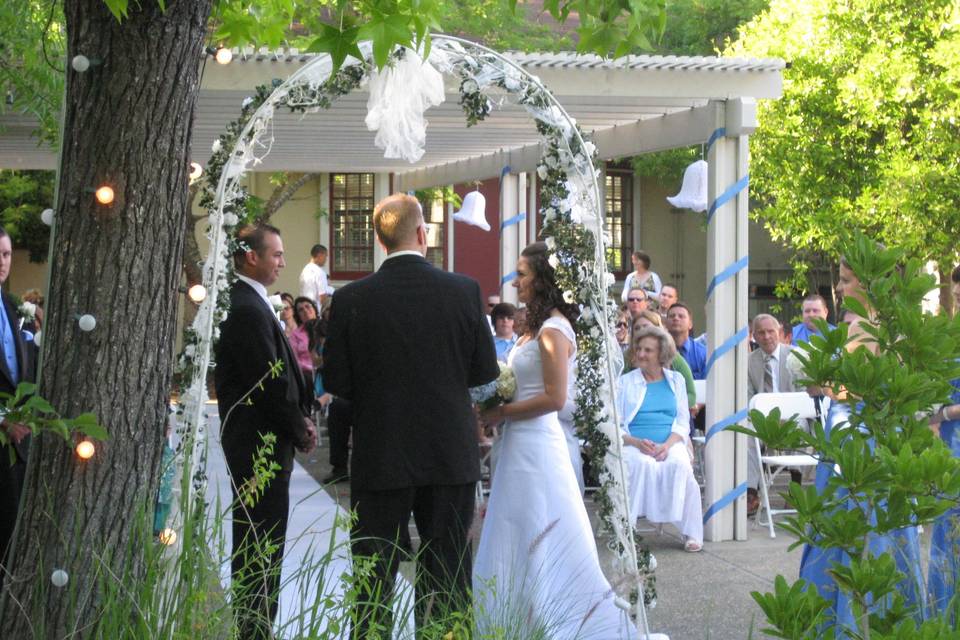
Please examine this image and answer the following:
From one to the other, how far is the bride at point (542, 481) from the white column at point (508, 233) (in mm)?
8776

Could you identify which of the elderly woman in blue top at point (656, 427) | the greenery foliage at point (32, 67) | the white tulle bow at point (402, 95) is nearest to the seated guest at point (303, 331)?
the elderly woman in blue top at point (656, 427)

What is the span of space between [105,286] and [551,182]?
3.21 metres

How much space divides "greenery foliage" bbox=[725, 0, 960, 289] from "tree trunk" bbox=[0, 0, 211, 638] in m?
15.3

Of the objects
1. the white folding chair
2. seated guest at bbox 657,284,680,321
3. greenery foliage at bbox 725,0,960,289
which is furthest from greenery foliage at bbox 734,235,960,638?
greenery foliage at bbox 725,0,960,289

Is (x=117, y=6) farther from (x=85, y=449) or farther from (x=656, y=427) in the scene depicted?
(x=656, y=427)

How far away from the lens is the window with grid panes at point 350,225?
33.8 m

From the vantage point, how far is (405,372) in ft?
17.8

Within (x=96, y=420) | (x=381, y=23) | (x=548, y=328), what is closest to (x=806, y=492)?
(x=381, y=23)

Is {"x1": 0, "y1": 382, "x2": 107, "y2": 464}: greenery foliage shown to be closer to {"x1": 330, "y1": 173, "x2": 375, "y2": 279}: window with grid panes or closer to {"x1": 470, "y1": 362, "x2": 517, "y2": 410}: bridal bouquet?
{"x1": 470, "y1": 362, "x2": 517, "y2": 410}: bridal bouquet

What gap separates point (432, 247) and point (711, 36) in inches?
348

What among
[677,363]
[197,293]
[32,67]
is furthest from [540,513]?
[677,363]

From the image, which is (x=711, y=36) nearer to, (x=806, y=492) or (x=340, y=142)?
(x=340, y=142)

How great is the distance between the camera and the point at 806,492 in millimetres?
3314

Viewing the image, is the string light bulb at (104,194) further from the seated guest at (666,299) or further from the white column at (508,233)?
the white column at (508,233)
